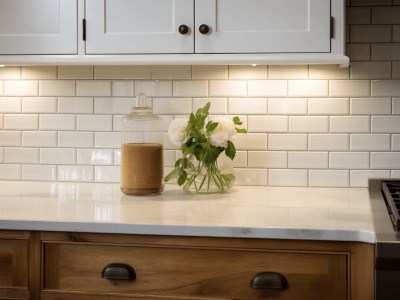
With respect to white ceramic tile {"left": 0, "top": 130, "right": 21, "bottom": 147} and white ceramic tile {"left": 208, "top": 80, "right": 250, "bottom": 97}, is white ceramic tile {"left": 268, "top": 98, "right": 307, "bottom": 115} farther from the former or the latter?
white ceramic tile {"left": 0, "top": 130, "right": 21, "bottom": 147}

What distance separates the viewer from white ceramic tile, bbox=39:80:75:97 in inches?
103

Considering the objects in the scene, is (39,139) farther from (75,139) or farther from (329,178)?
(329,178)

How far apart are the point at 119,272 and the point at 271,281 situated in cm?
43

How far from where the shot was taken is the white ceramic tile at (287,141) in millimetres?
2520

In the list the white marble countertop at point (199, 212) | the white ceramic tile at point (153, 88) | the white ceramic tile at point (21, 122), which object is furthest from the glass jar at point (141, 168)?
the white ceramic tile at point (21, 122)

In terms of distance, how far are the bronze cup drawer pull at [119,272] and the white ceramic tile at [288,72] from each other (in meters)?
1.04

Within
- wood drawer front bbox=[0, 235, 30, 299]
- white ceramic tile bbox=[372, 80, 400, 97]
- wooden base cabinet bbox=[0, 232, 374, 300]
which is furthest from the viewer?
white ceramic tile bbox=[372, 80, 400, 97]

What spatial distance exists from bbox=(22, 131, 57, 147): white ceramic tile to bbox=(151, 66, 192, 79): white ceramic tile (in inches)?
19.2

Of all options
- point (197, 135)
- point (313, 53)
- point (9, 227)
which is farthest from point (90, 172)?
point (313, 53)

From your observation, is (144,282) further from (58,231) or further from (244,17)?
(244,17)

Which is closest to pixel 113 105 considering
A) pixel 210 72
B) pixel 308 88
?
pixel 210 72

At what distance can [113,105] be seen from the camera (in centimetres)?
261

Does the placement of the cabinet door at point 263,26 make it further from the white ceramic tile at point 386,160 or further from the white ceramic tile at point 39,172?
the white ceramic tile at point 39,172

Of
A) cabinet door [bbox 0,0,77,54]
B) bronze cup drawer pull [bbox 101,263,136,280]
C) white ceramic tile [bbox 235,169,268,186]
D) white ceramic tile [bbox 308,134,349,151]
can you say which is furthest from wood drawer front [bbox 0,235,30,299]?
white ceramic tile [bbox 308,134,349,151]
